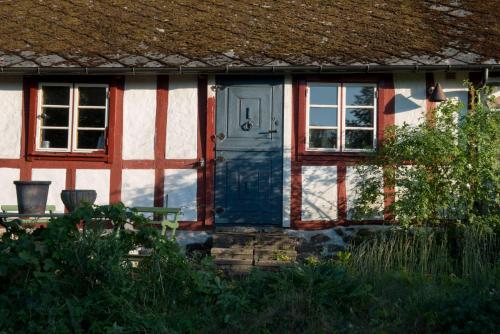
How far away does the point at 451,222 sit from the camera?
301 inches

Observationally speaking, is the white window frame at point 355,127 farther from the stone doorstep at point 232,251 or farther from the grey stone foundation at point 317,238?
the stone doorstep at point 232,251

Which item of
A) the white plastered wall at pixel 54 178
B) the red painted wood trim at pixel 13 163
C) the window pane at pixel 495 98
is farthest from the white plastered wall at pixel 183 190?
the window pane at pixel 495 98

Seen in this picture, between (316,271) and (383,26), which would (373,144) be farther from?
(316,271)

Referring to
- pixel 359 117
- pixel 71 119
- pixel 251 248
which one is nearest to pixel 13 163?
pixel 71 119

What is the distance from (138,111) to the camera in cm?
880

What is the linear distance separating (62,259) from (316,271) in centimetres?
220

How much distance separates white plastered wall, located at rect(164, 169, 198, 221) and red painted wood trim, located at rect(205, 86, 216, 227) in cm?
18

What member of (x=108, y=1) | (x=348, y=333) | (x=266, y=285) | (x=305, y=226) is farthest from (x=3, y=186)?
(x=348, y=333)

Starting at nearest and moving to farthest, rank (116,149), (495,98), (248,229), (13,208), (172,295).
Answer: (172,295) < (13,208) < (248,229) < (495,98) < (116,149)

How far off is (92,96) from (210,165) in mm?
2066

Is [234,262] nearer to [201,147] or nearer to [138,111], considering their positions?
[201,147]

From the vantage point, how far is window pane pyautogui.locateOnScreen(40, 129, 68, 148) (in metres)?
8.87

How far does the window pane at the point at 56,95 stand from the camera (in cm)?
889

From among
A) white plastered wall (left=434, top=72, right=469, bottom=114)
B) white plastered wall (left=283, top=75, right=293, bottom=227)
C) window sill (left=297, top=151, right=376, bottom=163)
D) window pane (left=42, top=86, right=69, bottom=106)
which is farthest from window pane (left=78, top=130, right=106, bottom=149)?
white plastered wall (left=434, top=72, right=469, bottom=114)
